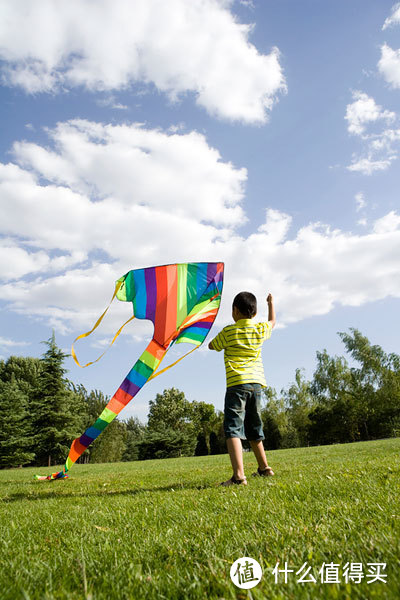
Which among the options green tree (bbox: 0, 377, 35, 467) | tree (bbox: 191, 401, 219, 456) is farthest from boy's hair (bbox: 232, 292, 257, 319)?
tree (bbox: 191, 401, 219, 456)

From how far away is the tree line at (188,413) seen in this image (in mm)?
29594

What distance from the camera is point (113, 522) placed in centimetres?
284

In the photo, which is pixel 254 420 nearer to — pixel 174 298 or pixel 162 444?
pixel 174 298

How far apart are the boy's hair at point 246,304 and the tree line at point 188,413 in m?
27.2

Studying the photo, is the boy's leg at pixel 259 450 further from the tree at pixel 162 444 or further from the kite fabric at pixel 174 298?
the tree at pixel 162 444

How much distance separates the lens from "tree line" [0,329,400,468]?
29594 millimetres

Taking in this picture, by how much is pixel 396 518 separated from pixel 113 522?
191cm

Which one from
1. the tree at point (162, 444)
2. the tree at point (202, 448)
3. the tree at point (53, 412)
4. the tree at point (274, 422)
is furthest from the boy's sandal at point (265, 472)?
the tree at point (202, 448)

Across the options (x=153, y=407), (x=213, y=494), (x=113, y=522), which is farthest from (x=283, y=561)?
(x=153, y=407)

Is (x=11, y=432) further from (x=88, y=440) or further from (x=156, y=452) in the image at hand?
(x=88, y=440)

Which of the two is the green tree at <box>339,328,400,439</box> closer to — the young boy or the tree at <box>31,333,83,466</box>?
the tree at <box>31,333,83,466</box>

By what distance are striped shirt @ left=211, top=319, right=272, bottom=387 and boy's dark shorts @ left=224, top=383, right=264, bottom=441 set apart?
9 cm

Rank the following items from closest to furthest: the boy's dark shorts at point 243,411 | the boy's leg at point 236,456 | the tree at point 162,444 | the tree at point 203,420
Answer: the boy's leg at point 236,456
the boy's dark shorts at point 243,411
the tree at point 162,444
the tree at point 203,420

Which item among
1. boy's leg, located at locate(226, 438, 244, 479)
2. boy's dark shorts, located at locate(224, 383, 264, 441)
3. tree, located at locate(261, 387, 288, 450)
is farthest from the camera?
tree, located at locate(261, 387, 288, 450)
